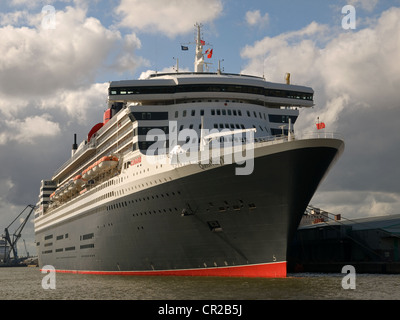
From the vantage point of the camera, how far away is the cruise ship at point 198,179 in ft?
99.0

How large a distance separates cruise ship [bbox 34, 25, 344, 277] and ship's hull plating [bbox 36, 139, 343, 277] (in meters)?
0.06

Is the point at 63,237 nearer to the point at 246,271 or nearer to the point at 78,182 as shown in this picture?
the point at 78,182

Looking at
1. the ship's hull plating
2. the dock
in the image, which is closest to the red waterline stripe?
the ship's hull plating

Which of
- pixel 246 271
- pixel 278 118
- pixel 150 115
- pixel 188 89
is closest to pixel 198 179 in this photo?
pixel 246 271

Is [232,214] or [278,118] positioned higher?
[278,118]

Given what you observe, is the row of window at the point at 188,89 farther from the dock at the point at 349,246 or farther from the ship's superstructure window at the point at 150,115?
the dock at the point at 349,246

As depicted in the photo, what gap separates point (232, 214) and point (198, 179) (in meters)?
2.72

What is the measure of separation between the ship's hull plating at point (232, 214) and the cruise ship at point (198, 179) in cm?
6

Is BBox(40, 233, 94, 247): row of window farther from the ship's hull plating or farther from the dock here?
the dock

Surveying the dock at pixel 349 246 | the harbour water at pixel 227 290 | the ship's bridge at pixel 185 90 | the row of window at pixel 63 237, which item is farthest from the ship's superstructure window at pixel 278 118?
the row of window at pixel 63 237

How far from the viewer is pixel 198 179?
3159 cm

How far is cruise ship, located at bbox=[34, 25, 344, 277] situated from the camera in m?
30.2
